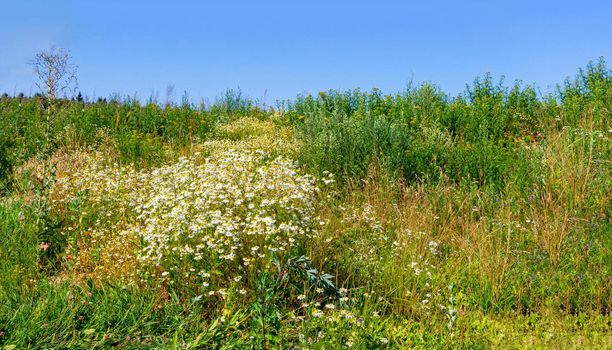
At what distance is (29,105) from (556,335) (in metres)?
12.5

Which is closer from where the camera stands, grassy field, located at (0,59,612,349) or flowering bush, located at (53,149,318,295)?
grassy field, located at (0,59,612,349)

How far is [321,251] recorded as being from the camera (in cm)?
547

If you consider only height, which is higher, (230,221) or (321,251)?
(230,221)

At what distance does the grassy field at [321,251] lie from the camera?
4.57 metres

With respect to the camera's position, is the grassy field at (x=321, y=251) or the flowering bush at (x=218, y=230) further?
the flowering bush at (x=218, y=230)

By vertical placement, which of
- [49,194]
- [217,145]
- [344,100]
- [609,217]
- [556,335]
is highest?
[344,100]

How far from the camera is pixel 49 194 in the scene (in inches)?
302

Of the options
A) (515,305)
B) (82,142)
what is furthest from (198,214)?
(82,142)

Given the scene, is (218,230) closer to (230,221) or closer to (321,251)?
(230,221)

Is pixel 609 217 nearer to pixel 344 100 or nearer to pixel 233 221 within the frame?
pixel 233 221

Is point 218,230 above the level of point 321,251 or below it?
above

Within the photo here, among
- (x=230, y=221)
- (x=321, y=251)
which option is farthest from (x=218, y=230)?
(x=321, y=251)

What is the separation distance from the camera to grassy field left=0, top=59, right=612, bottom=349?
4.57 metres

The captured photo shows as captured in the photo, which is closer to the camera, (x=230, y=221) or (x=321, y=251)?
(x=230, y=221)
